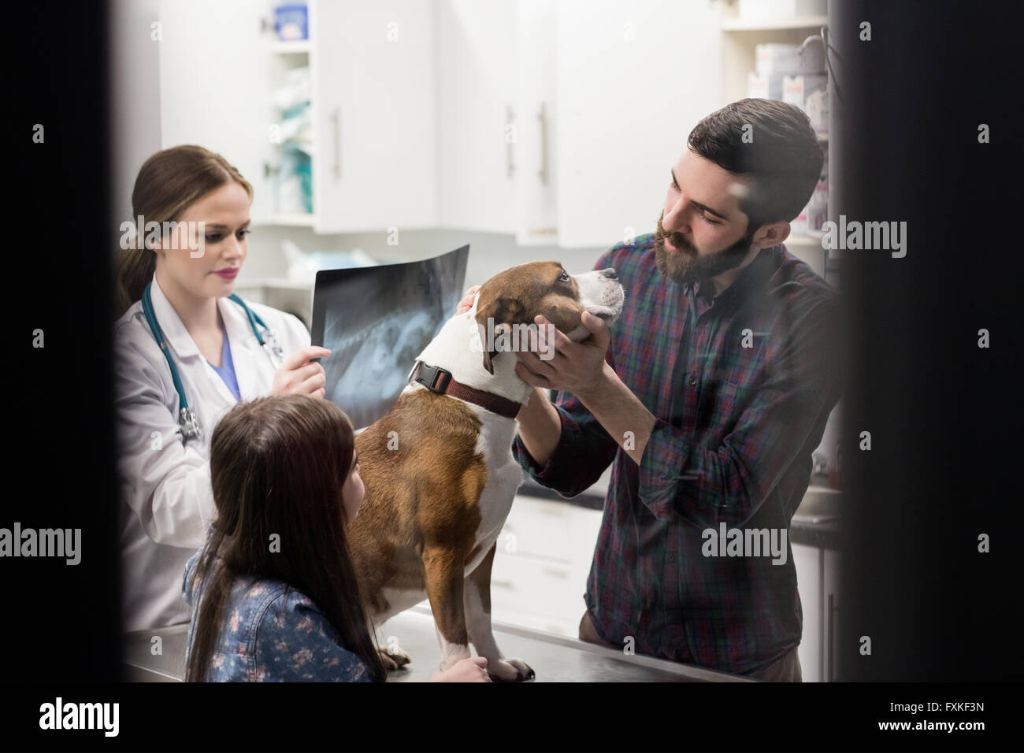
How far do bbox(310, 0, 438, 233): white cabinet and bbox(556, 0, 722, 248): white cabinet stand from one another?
17cm

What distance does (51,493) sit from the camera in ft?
4.87

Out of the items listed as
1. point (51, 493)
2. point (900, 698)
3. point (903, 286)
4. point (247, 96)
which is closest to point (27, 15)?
point (247, 96)

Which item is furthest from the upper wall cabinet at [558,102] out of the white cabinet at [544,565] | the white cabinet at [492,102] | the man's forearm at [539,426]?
the white cabinet at [544,565]

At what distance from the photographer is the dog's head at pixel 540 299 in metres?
1.25

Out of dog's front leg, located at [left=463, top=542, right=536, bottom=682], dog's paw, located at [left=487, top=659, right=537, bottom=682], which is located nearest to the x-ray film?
dog's front leg, located at [left=463, top=542, right=536, bottom=682]

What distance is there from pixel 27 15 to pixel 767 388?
1.05m

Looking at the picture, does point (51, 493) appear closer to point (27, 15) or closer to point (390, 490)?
point (390, 490)

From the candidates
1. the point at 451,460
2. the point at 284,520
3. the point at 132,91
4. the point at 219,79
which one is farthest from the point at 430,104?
the point at 284,520

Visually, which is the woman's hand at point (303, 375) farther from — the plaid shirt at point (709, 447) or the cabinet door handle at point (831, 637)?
the cabinet door handle at point (831, 637)

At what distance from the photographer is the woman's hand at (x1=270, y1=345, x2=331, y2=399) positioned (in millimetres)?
1359

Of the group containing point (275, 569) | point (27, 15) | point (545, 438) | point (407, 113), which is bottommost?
point (275, 569)

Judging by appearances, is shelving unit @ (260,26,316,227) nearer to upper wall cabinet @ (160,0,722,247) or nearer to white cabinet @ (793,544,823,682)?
upper wall cabinet @ (160,0,722,247)

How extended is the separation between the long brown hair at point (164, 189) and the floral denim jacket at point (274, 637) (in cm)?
45

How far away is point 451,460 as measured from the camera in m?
1.27
